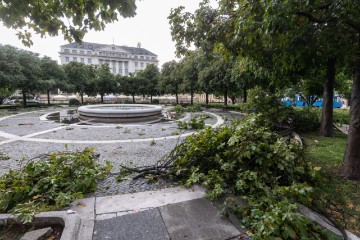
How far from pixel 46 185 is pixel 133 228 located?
6.83ft

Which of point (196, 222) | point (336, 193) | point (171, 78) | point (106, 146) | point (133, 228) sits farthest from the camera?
point (171, 78)

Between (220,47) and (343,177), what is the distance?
4.57m

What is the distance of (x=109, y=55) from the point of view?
3275 inches

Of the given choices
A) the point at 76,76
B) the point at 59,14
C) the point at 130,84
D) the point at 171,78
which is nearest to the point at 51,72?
the point at 76,76

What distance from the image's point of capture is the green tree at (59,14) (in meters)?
3.84

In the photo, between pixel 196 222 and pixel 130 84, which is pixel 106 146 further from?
pixel 130 84

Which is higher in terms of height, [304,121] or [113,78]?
[113,78]

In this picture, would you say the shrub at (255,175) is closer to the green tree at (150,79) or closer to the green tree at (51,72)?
the green tree at (51,72)

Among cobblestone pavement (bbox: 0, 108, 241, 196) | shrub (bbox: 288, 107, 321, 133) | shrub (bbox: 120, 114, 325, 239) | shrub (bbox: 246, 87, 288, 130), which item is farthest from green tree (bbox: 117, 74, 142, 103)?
shrub (bbox: 120, 114, 325, 239)

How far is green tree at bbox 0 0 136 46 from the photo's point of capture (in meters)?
3.84

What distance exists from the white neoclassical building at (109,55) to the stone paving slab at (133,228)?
7975 centimetres

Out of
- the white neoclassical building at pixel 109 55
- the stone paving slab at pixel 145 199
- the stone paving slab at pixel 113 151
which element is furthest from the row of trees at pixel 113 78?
the white neoclassical building at pixel 109 55

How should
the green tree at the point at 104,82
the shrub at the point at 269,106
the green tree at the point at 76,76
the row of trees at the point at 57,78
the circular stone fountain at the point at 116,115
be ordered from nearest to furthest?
1. the shrub at the point at 269,106
2. the circular stone fountain at the point at 116,115
3. the row of trees at the point at 57,78
4. the green tree at the point at 76,76
5. the green tree at the point at 104,82

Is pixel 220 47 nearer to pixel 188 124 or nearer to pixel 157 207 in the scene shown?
pixel 157 207
